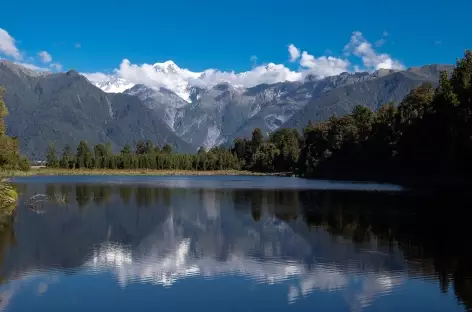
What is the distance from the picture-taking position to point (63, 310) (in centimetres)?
1747

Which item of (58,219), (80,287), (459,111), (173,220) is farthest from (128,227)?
(459,111)

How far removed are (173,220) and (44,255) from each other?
16.3m

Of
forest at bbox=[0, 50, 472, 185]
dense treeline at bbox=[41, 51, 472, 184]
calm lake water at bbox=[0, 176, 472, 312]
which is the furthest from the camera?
dense treeline at bbox=[41, 51, 472, 184]

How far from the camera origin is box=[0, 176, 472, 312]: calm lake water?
60.7ft

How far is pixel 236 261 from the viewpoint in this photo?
2578cm

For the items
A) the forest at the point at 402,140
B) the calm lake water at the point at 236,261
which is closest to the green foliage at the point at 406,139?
the forest at the point at 402,140

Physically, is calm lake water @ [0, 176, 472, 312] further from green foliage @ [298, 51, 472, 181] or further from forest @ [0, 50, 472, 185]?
green foliage @ [298, 51, 472, 181]

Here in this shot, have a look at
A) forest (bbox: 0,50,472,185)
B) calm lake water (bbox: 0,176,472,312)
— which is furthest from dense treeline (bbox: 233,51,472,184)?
calm lake water (bbox: 0,176,472,312)

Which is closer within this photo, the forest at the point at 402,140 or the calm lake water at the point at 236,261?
the calm lake water at the point at 236,261

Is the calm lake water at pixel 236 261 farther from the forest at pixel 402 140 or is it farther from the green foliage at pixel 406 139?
the green foliage at pixel 406 139

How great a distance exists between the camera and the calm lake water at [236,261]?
1852 centimetres

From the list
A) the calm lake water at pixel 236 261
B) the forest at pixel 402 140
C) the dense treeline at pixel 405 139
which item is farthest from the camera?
the dense treeline at pixel 405 139

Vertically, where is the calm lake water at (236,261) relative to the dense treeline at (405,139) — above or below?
below

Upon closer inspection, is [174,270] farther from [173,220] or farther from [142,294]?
[173,220]
